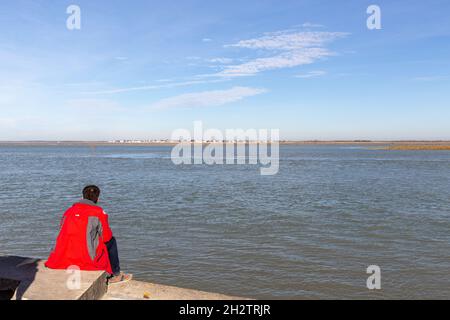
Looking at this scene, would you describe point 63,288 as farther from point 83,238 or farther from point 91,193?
point 91,193

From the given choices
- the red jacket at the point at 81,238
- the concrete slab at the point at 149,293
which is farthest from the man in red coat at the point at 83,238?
the concrete slab at the point at 149,293

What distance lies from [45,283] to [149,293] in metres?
1.55

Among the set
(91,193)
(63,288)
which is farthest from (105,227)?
(63,288)

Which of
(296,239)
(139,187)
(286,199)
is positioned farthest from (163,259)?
(139,187)

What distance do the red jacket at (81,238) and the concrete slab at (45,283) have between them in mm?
184

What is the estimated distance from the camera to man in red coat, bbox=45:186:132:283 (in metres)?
5.95

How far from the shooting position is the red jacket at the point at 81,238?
594 cm

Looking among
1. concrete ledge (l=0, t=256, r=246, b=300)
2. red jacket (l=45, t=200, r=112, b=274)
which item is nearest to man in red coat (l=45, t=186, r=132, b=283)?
red jacket (l=45, t=200, r=112, b=274)

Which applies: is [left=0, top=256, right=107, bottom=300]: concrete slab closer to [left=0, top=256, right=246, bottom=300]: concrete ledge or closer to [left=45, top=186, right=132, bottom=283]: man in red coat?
[left=0, top=256, right=246, bottom=300]: concrete ledge

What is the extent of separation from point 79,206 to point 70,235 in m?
0.46

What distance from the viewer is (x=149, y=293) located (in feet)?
19.9

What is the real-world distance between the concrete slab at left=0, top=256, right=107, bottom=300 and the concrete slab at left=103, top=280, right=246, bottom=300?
23cm

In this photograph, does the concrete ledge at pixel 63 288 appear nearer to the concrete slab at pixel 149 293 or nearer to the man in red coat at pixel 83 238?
the concrete slab at pixel 149 293
